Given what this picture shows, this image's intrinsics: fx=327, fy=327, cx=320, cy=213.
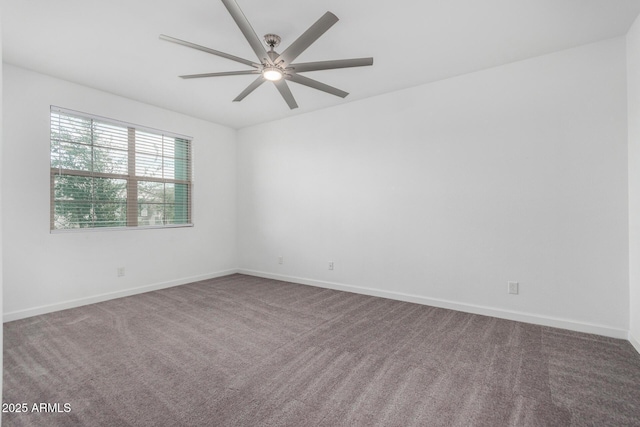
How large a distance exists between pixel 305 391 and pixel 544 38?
3512 mm

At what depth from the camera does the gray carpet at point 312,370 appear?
1.91m

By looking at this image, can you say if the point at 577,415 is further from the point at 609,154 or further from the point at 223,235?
the point at 223,235

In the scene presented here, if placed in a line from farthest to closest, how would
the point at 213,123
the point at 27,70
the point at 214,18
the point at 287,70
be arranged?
the point at 213,123 → the point at 27,70 → the point at 287,70 → the point at 214,18

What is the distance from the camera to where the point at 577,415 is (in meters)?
1.90

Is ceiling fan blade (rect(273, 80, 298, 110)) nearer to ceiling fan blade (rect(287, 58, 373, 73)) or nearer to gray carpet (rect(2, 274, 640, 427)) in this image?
ceiling fan blade (rect(287, 58, 373, 73))

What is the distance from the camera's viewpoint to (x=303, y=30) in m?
2.76

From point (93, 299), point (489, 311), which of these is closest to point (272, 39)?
point (489, 311)

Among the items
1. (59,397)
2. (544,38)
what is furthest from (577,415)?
(59,397)

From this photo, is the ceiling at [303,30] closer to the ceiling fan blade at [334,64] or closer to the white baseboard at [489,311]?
the ceiling fan blade at [334,64]

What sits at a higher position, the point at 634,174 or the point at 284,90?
the point at 284,90

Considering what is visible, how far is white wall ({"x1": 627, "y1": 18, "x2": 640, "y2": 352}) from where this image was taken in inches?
104

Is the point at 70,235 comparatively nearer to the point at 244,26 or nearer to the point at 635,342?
the point at 244,26

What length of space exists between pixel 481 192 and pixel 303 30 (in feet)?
7.93

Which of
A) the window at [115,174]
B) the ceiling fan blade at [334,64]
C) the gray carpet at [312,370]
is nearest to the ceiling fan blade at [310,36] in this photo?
the ceiling fan blade at [334,64]
